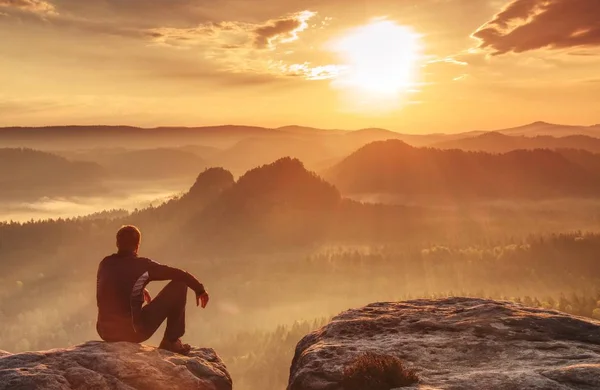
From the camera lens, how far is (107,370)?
12.5 m

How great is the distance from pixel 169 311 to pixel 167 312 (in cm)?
7

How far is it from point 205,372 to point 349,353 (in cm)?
374

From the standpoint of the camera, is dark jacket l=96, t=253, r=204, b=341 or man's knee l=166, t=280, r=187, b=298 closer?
dark jacket l=96, t=253, r=204, b=341

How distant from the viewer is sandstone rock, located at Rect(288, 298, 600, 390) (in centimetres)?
1133

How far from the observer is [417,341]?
1437 centimetres

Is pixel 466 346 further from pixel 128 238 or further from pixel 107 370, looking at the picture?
pixel 128 238

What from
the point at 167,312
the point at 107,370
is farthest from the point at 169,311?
the point at 107,370

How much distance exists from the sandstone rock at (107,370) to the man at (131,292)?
1.79 feet

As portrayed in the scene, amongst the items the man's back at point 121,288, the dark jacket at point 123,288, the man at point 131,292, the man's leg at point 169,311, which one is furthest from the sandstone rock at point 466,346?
the man's back at point 121,288

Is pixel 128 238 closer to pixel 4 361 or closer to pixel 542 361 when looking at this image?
pixel 4 361

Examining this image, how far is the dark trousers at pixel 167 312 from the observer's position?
47.3ft

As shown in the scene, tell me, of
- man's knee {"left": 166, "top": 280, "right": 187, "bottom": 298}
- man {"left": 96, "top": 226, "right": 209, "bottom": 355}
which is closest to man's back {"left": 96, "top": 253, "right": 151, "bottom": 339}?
man {"left": 96, "top": 226, "right": 209, "bottom": 355}

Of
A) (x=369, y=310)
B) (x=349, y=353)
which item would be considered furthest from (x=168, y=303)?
(x=369, y=310)

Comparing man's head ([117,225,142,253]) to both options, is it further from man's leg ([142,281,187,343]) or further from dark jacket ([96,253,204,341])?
man's leg ([142,281,187,343])
